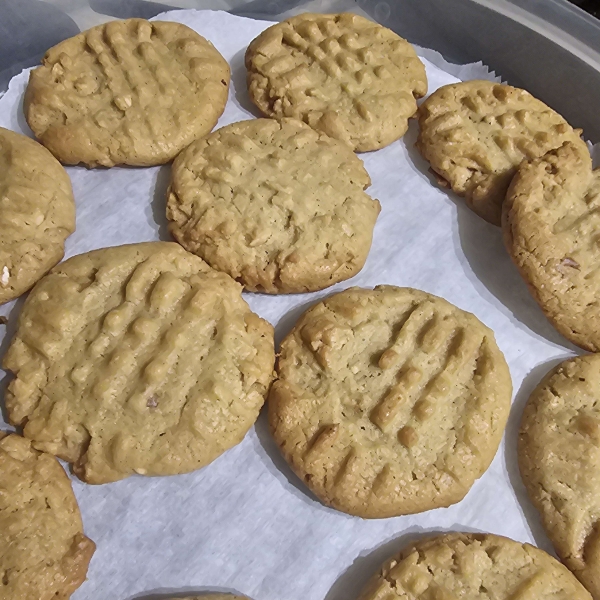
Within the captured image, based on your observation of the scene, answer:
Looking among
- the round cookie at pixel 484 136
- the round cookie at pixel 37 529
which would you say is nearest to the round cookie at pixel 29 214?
the round cookie at pixel 37 529


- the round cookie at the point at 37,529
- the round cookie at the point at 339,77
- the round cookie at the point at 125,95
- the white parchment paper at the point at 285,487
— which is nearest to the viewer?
the round cookie at the point at 37,529

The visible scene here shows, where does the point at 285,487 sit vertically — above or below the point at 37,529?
above

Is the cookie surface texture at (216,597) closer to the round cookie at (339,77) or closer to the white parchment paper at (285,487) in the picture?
the white parchment paper at (285,487)

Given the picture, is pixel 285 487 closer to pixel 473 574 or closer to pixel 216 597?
pixel 216 597

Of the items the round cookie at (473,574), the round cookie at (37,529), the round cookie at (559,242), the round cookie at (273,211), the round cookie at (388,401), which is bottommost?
the round cookie at (37,529)

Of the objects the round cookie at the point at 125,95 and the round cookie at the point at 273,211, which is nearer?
the round cookie at the point at 273,211

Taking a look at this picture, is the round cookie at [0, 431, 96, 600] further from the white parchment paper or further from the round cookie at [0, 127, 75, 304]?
the round cookie at [0, 127, 75, 304]

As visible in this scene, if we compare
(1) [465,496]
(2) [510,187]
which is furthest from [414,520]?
(2) [510,187]

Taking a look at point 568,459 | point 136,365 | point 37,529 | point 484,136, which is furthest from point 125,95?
point 568,459
